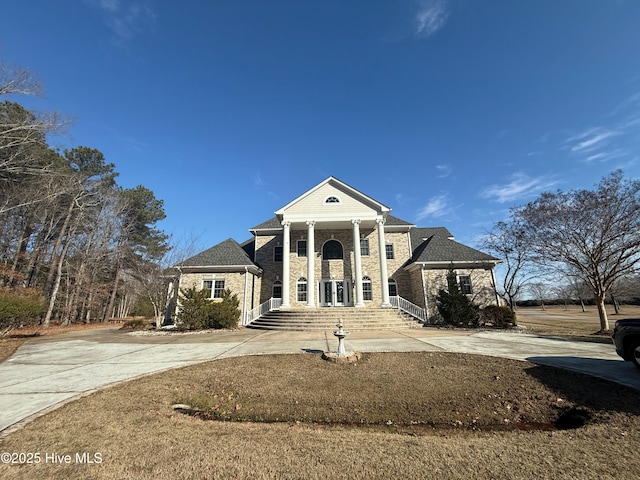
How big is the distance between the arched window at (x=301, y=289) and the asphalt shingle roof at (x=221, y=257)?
4.09m

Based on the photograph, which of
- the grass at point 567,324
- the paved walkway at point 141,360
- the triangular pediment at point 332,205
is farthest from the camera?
the triangular pediment at point 332,205

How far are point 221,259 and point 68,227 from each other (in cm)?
1856

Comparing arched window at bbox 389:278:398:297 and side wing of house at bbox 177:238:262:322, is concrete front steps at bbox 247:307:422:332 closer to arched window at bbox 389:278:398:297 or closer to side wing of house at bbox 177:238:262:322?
side wing of house at bbox 177:238:262:322

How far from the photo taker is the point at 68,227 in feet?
A: 85.7

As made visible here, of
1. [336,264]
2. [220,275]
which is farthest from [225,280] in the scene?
[336,264]

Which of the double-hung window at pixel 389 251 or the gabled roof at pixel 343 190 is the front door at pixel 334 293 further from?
the gabled roof at pixel 343 190

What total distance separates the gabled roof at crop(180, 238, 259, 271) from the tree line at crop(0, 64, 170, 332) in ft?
9.83

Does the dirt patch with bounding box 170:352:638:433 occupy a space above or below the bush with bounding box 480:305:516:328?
below

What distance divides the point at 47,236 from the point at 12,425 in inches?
1136

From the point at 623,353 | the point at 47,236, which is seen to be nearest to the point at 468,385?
the point at 623,353

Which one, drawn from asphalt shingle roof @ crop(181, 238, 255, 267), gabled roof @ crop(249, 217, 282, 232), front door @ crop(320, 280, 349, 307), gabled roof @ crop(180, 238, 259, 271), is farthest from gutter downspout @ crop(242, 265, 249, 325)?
front door @ crop(320, 280, 349, 307)

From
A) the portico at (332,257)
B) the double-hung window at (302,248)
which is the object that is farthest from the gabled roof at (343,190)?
the double-hung window at (302,248)

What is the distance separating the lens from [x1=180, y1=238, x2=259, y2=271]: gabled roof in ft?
64.0

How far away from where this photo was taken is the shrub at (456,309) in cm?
1625
